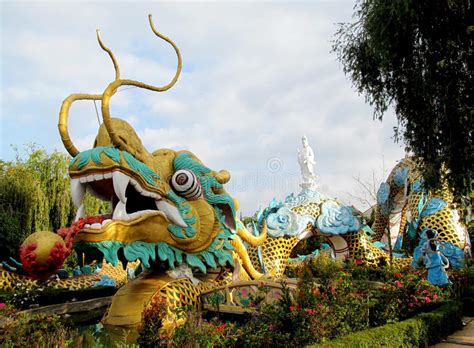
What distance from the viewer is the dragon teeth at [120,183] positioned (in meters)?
5.66

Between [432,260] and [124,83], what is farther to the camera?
[432,260]

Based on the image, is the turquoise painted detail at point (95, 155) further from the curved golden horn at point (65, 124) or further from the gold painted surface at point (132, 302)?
the gold painted surface at point (132, 302)

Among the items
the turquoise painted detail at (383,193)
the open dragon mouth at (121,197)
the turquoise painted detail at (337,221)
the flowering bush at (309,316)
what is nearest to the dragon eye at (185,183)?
the open dragon mouth at (121,197)

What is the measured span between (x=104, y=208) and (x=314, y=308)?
16.6 metres

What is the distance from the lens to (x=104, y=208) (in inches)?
787

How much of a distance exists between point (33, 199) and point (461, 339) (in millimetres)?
15247

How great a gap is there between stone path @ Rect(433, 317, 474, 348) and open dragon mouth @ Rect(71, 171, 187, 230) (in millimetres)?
3913

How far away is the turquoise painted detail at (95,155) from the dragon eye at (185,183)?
3.65 feet

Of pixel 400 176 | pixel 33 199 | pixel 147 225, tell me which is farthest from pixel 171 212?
pixel 33 199

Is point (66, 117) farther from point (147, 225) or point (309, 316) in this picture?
point (309, 316)

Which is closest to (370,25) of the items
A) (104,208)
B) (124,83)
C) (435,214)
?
(124,83)

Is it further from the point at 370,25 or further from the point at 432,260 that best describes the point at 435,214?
the point at 370,25

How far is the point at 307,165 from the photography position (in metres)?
13.9

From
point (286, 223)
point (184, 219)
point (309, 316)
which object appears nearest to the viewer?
point (309, 316)
